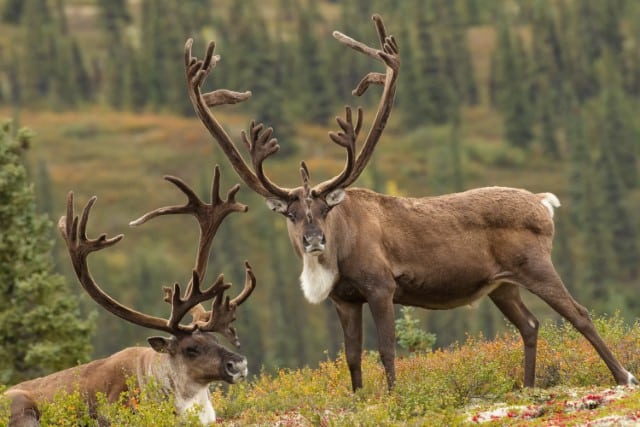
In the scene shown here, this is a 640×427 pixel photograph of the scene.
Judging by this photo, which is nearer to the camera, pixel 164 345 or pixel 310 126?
pixel 164 345

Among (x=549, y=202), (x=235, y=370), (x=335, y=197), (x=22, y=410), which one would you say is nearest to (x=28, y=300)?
(x=22, y=410)

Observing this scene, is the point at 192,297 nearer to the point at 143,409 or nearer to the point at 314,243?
the point at 314,243

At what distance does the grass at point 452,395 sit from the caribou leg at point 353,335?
19 cm

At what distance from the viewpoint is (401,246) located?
16109mm

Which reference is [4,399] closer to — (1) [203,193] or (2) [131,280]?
(2) [131,280]

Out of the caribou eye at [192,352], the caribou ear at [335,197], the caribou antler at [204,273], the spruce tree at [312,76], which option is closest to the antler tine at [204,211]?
the caribou antler at [204,273]

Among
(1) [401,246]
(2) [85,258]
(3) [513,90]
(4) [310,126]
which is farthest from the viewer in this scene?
(4) [310,126]

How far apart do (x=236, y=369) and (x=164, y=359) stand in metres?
1.04

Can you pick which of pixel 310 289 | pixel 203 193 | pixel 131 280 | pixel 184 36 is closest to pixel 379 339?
pixel 310 289

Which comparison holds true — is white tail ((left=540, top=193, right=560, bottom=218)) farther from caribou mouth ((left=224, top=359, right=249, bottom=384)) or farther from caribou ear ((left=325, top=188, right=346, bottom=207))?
caribou mouth ((left=224, top=359, right=249, bottom=384))

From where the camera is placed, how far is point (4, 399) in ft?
46.8

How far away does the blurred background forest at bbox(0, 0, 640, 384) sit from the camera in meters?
142

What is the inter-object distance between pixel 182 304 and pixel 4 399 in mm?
2257

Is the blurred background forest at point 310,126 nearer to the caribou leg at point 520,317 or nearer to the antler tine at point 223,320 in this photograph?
the caribou leg at point 520,317
